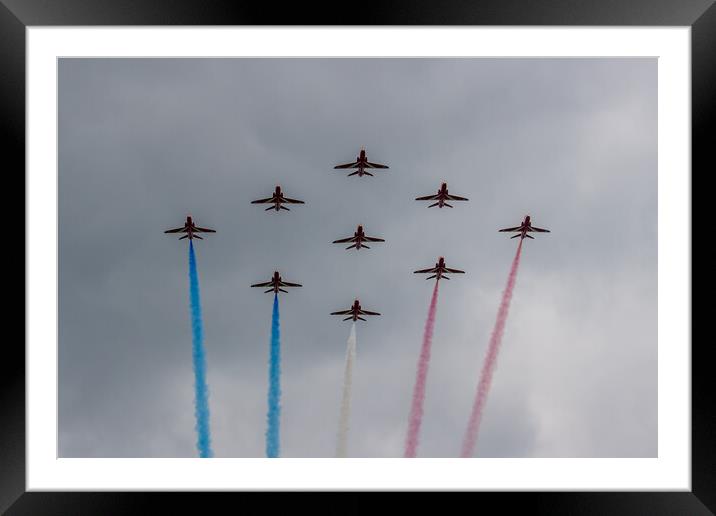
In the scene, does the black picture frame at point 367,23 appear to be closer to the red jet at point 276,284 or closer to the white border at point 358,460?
the white border at point 358,460

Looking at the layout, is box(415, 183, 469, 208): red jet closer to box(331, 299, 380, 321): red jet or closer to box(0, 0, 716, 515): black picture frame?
box(331, 299, 380, 321): red jet

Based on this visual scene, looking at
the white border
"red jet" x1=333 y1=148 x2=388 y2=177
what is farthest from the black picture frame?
"red jet" x1=333 y1=148 x2=388 y2=177

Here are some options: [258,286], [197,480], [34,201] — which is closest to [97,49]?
[34,201]

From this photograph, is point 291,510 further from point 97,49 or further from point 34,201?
point 97,49

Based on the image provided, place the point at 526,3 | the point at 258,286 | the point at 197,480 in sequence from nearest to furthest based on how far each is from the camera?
1. the point at 526,3
2. the point at 197,480
3. the point at 258,286

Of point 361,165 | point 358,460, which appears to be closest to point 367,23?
point 358,460

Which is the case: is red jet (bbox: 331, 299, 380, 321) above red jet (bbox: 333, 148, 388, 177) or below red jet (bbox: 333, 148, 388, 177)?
below

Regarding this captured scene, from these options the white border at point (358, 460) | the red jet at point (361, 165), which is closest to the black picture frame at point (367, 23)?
the white border at point (358, 460)
